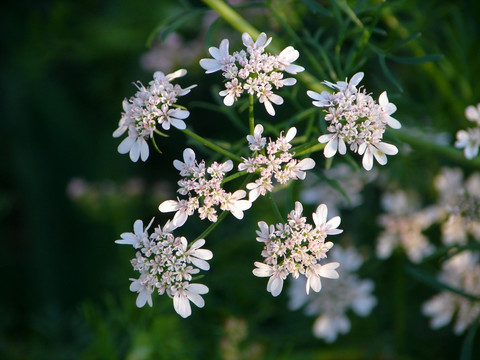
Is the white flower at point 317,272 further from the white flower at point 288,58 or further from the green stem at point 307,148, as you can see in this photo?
the white flower at point 288,58

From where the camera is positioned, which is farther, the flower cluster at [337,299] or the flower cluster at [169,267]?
the flower cluster at [337,299]

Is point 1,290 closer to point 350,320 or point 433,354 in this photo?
point 350,320

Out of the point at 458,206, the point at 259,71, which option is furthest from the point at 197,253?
the point at 458,206

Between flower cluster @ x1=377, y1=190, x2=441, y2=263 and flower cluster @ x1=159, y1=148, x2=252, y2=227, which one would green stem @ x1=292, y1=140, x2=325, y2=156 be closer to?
flower cluster @ x1=159, y1=148, x2=252, y2=227

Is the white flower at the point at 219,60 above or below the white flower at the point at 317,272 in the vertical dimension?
above

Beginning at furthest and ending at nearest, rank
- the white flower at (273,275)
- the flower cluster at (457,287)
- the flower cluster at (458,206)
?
1. the flower cluster at (457,287)
2. the flower cluster at (458,206)
3. the white flower at (273,275)

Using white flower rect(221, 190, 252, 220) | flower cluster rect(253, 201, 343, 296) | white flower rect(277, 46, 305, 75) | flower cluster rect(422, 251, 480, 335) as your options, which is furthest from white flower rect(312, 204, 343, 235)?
flower cluster rect(422, 251, 480, 335)

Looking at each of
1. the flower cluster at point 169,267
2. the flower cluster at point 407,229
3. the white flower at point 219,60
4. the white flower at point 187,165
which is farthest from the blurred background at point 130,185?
the flower cluster at point 169,267
